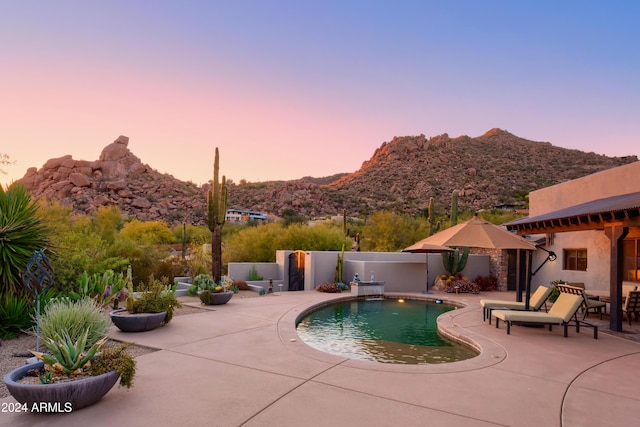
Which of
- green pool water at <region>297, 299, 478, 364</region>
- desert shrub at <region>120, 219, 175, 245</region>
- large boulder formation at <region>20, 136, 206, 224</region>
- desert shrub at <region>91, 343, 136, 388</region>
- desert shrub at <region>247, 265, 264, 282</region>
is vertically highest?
large boulder formation at <region>20, 136, 206, 224</region>

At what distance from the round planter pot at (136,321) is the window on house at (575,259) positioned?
45.7ft

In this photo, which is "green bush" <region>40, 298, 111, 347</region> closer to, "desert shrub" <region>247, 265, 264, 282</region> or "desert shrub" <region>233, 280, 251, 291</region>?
"desert shrub" <region>233, 280, 251, 291</region>

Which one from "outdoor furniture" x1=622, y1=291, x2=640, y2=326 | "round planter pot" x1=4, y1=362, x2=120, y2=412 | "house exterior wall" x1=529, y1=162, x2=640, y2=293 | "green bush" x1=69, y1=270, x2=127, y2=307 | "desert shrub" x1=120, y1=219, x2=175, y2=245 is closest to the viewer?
"round planter pot" x1=4, y1=362, x2=120, y2=412

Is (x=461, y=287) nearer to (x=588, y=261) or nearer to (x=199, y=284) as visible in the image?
(x=588, y=261)

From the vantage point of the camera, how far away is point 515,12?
1722cm

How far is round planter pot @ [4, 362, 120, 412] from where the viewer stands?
3.47 m

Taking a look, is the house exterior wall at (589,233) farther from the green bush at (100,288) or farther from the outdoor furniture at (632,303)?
the green bush at (100,288)

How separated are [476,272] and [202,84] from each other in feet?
50.7

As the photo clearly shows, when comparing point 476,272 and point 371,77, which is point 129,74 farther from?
point 476,272

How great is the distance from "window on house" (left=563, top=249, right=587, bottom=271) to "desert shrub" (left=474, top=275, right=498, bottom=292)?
326 centimetres

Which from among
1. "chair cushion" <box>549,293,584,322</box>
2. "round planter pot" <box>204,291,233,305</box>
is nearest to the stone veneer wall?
"chair cushion" <box>549,293,584,322</box>

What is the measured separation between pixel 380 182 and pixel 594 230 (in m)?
32.2

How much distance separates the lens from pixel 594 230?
12.8m

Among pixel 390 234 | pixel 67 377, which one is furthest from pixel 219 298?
pixel 390 234
